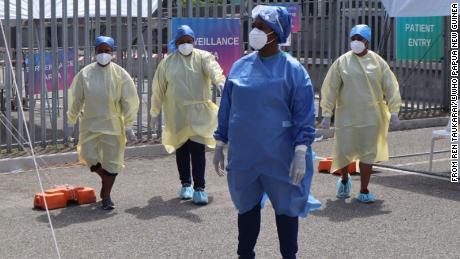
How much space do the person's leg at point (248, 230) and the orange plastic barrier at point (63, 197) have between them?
3087 mm

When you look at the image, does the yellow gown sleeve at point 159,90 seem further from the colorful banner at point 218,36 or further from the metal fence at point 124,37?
the colorful banner at point 218,36

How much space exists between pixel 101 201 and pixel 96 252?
5.90 ft

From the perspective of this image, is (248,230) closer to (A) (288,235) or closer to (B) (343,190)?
(A) (288,235)

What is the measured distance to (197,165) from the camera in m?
7.99

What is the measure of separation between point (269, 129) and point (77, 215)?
3.15 m

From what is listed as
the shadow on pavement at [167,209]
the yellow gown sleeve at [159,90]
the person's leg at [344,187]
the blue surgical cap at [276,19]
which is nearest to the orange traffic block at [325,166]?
the person's leg at [344,187]

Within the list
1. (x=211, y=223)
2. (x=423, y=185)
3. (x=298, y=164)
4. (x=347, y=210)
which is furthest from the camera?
(x=423, y=185)

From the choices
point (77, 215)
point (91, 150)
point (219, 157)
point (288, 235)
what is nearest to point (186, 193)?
point (91, 150)

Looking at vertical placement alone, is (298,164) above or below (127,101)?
below

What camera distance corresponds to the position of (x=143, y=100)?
12.6 metres

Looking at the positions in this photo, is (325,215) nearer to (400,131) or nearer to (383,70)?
(383,70)

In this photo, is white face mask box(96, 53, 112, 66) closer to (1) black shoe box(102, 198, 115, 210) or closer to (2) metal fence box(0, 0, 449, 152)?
(1) black shoe box(102, 198, 115, 210)

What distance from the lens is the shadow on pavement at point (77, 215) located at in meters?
7.18

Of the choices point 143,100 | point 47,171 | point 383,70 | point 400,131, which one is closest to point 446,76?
point 400,131
